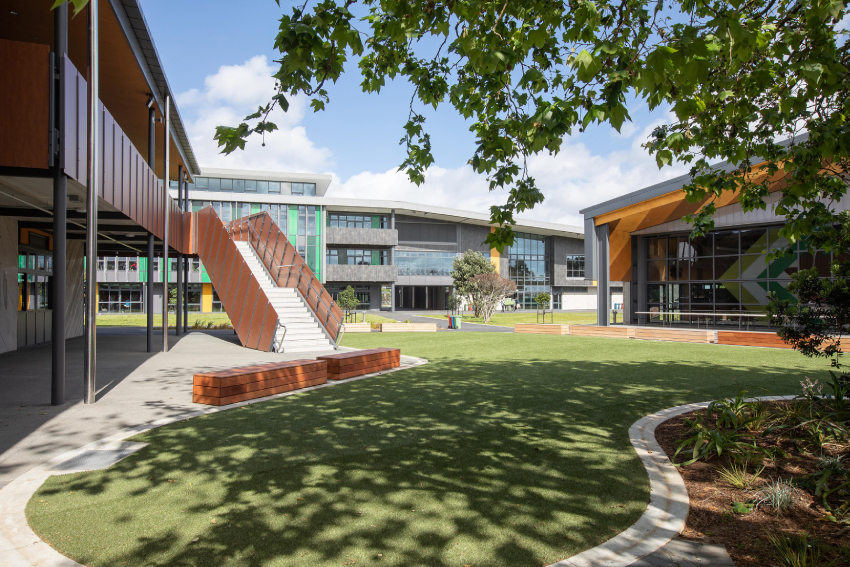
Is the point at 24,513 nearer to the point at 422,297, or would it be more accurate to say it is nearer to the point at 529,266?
the point at 422,297

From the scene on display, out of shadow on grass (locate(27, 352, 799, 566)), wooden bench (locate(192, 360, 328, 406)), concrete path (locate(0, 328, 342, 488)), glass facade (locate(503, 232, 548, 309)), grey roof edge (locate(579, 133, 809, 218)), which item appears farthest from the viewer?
glass facade (locate(503, 232, 548, 309))

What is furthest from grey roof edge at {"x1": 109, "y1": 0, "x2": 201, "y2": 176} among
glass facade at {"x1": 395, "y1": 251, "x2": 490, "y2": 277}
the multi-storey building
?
glass facade at {"x1": 395, "y1": 251, "x2": 490, "y2": 277}

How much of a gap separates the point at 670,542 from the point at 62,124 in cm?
941

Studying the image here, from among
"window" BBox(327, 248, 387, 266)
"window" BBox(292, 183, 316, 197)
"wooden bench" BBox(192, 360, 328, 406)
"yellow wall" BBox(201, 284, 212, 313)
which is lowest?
"wooden bench" BBox(192, 360, 328, 406)

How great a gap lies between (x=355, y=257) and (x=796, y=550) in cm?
5325

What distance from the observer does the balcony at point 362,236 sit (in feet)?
176

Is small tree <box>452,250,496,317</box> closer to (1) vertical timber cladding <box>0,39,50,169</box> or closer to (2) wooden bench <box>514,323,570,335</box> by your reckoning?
(2) wooden bench <box>514,323,570,335</box>

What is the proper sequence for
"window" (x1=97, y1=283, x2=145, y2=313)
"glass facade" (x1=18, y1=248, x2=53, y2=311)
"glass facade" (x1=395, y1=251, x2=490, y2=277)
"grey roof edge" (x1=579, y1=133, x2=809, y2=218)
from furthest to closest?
"glass facade" (x1=395, y1=251, x2=490, y2=277) → "window" (x1=97, y1=283, x2=145, y2=313) → "grey roof edge" (x1=579, y1=133, x2=809, y2=218) → "glass facade" (x1=18, y1=248, x2=53, y2=311)

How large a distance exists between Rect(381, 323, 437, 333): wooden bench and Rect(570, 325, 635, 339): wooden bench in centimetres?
762

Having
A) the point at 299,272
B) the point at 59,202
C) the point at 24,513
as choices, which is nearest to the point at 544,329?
the point at 299,272

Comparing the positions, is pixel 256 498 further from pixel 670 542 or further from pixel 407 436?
pixel 670 542

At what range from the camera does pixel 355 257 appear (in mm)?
55625

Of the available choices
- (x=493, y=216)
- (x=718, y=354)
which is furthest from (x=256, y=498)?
(x=718, y=354)

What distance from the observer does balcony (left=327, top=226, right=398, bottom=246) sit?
53.5 meters
